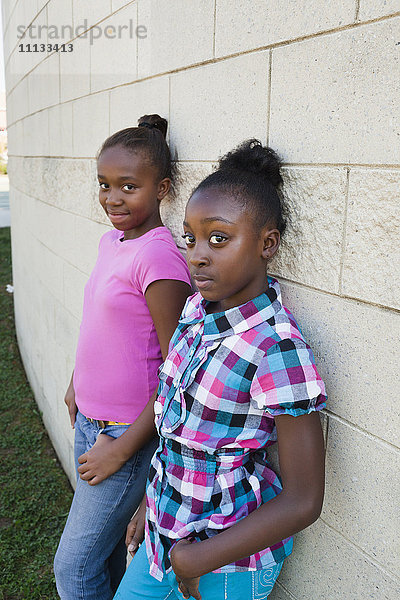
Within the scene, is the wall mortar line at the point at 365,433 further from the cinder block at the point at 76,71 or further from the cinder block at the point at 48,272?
the cinder block at the point at 48,272

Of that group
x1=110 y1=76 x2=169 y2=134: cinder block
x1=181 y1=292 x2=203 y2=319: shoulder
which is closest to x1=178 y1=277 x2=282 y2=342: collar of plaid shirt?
x1=181 y1=292 x2=203 y2=319: shoulder

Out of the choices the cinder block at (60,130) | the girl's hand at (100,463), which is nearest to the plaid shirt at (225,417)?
the girl's hand at (100,463)

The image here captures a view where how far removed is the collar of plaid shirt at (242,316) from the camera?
152cm

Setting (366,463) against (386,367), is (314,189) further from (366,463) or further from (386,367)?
(366,463)

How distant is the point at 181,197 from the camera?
225cm

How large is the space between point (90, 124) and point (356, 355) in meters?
2.34

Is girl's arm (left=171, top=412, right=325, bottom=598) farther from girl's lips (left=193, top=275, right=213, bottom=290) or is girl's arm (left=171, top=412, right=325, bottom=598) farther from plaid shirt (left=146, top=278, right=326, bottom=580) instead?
girl's lips (left=193, top=275, right=213, bottom=290)

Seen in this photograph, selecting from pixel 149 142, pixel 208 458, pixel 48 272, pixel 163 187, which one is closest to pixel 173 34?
pixel 149 142

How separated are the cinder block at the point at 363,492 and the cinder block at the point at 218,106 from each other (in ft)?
2.95

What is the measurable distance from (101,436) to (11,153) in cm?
572

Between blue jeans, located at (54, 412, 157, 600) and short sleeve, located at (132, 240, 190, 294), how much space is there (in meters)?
0.56

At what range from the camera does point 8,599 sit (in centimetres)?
302

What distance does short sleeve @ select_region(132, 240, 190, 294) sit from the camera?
75.7 inches

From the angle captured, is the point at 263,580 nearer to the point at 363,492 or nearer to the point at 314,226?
the point at 363,492
